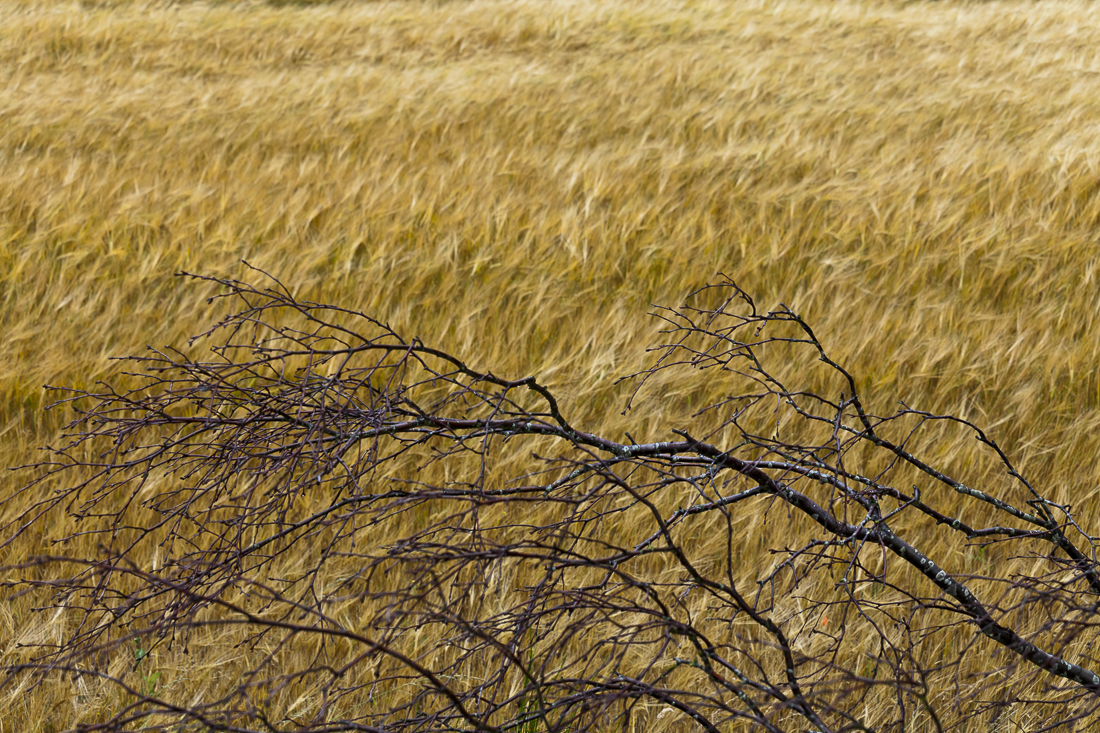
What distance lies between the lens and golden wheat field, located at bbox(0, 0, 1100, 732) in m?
2.31

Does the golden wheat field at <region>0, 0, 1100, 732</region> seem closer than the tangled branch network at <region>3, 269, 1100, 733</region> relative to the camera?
No

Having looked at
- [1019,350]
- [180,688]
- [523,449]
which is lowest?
[180,688]

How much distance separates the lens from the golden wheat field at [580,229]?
2307 millimetres

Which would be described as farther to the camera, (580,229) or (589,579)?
(580,229)

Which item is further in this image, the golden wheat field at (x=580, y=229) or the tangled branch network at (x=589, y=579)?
the golden wheat field at (x=580, y=229)

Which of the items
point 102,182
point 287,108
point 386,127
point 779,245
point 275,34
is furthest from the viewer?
point 275,34

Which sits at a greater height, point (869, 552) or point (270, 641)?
point (869, 552)

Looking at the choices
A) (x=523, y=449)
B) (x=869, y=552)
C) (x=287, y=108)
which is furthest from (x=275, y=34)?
(x=869, y=552)

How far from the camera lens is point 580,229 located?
3.26 meters

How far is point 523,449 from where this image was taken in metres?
2.23

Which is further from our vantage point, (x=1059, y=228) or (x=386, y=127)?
(x=386, y=127)

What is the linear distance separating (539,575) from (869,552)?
0.78 m

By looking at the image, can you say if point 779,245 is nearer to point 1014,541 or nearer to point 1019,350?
point 1019,350

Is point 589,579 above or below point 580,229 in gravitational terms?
below
